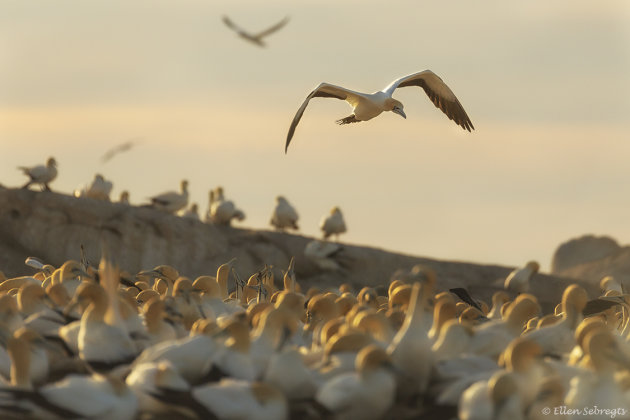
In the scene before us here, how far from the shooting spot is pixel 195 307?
52.6 feet

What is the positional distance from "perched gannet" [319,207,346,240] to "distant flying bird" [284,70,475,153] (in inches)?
670

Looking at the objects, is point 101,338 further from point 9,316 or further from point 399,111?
point 399,111

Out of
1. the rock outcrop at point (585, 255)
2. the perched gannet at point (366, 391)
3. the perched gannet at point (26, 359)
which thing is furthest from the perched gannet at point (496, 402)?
the rock outcrop at point (585, 255)

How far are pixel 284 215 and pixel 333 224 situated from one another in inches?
74.7

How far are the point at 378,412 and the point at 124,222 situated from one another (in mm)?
25577

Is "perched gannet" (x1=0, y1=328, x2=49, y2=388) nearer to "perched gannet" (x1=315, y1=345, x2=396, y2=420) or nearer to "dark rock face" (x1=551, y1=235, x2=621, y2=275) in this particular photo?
"perched gannet" (x1=315, y1=345, x2=396, y2=420)

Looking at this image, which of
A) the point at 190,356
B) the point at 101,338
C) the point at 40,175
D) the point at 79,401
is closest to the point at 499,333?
the point at 190,356

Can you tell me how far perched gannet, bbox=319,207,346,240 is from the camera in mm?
40594

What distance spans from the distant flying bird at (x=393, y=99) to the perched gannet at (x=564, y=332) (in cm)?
646

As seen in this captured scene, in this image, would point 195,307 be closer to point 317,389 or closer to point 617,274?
point 317,389

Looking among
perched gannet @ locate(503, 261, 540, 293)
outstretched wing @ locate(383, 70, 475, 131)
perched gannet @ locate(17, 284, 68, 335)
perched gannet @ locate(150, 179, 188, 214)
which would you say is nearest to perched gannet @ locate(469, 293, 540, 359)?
perched gannet @ locate(17, 284, 68, 335)

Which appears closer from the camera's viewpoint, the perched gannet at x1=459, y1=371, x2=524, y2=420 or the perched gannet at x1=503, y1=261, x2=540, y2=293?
the perched gannet at x1=459, y1=371, x2=524, y2=420

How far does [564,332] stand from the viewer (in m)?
14.4

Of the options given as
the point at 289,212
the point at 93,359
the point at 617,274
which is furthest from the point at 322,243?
the point at 93,359
